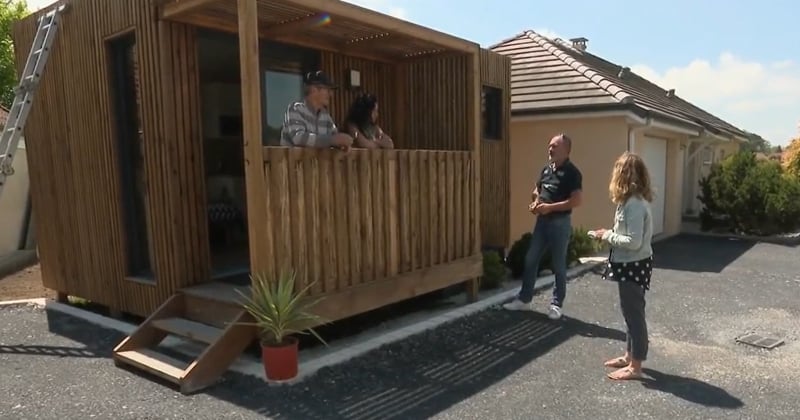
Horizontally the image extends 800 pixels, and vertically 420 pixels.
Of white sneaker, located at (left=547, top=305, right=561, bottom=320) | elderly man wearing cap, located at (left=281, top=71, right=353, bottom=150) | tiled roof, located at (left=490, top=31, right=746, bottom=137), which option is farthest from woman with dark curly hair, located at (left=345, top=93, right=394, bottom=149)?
tiled roof, located at (left=490, top=31, right=746, bottom=137)

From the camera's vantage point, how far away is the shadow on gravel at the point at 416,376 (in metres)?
3.53

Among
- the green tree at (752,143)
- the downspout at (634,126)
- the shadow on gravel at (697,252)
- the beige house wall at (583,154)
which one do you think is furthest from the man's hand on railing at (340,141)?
the green tree at (752,143)

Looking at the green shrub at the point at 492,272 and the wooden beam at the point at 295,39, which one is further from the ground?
the wooden beam at the point at 295,39

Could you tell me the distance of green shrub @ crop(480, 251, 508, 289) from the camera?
6730 millimetres

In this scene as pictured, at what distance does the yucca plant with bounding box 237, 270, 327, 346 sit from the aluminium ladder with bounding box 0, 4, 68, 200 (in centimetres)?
334

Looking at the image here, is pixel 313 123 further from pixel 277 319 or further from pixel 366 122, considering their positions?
pixel 277 319

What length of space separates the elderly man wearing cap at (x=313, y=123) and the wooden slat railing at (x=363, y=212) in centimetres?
11

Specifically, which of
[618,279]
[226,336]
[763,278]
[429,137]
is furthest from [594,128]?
[226,336]

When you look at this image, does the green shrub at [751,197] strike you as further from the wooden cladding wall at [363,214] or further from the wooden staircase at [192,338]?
the wooden staircase at [192,338]

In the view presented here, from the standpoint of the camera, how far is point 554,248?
5.50 meters

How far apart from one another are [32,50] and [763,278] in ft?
31.2

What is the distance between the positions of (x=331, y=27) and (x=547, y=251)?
4.08m

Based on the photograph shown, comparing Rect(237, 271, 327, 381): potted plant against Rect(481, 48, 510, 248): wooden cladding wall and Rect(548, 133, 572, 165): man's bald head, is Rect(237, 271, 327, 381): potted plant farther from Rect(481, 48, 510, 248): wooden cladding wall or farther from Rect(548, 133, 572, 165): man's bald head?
Rect(481, 48, 510, 248): wooden cladding wall

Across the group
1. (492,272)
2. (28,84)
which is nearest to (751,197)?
(492,272)
